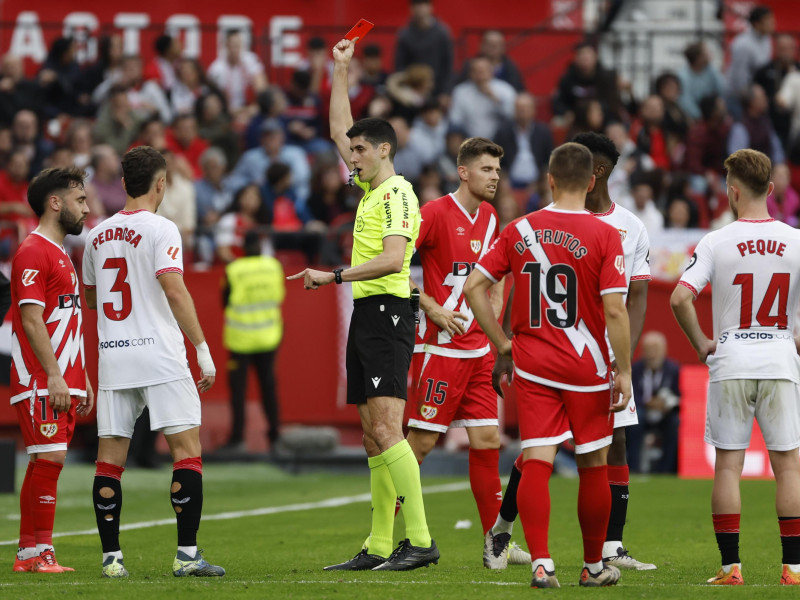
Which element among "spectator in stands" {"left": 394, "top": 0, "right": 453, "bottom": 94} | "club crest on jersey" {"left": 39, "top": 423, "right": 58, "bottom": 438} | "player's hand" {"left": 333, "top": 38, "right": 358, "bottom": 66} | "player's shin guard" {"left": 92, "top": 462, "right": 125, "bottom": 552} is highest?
"spectator in stands" {"left": 394, "top": 0, "right": 453, "bottom": 94}

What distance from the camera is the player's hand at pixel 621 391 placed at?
718cm

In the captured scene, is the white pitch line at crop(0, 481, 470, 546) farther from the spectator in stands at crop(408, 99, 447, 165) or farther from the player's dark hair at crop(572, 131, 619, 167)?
the spectator in stands at crop(408, 99, 447, 165)

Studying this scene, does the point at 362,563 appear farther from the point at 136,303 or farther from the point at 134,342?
the point at 136,303

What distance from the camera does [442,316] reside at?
8.70 m

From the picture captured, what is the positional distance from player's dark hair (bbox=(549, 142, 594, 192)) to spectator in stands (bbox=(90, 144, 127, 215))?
1193 cm

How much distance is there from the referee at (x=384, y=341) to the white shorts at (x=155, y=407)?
1023 millimetres

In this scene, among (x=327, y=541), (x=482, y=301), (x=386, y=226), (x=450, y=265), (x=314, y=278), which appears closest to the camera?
(x=482, y=301)

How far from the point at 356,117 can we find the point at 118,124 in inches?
140

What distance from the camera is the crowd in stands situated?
18781 mm

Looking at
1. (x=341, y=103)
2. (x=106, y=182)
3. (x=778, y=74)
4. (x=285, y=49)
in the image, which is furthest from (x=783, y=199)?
(x=341, y=103)

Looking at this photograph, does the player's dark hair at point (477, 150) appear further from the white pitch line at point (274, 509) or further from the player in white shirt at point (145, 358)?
the white pitch line at point (274, 509)

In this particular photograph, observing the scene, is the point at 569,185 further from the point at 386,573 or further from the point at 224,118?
the point at 224,118

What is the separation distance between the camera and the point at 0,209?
17672 millimetres

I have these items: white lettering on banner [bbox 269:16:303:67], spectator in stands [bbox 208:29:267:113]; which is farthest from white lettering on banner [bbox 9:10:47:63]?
white lettering on banner [bbox 269:16:303:67]
